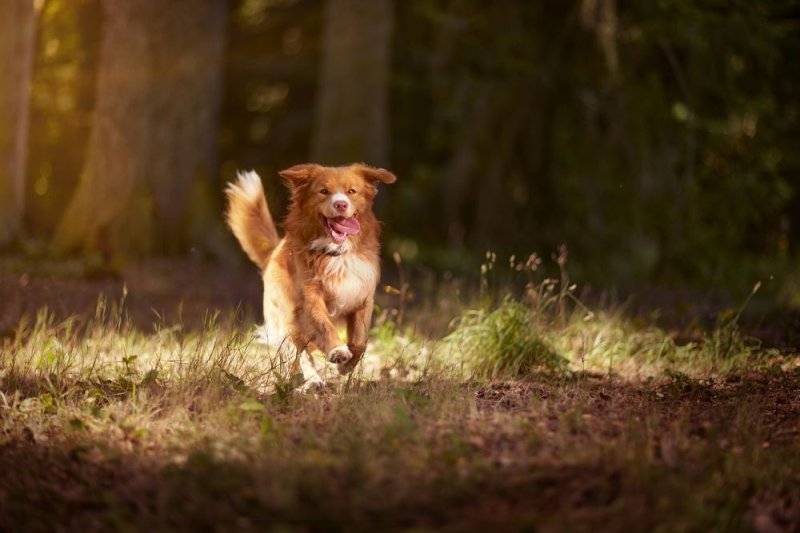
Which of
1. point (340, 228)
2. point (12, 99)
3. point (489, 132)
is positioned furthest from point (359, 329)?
point (489, 132)

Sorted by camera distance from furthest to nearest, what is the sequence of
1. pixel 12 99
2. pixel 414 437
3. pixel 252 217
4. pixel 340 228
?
pixel 12 99
pixel 252 217
pixel 340 228
pixel 414 437

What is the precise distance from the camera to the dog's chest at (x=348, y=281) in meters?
5.60

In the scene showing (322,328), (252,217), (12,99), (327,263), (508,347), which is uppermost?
(12,99)

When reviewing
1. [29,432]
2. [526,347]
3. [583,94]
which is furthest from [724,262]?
[29,432]

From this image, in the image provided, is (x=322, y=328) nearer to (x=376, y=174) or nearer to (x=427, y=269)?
(x=376, y=174)

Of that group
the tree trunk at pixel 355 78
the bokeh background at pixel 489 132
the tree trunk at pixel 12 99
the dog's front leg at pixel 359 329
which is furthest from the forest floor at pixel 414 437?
the tree trunk at pixel 355 78

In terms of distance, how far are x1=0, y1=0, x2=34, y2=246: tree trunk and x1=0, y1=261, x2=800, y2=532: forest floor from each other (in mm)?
3472

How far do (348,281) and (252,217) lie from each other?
3.94 ft

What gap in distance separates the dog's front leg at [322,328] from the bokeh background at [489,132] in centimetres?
472

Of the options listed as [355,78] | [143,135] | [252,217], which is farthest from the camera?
[355,78]

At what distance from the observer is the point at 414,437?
155 inches

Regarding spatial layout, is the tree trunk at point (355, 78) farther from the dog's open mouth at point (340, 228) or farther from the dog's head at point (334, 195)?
the dog's open mouth at point (340, 228)

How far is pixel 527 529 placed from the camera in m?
3.15

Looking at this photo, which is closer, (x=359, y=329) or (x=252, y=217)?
(x=359, y=329)
